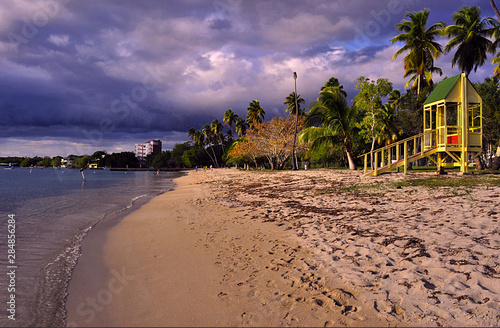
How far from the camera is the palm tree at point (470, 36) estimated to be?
2495cm

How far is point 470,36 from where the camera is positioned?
24594mm

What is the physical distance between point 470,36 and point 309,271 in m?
31.3

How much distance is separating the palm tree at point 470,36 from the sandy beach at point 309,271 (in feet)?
82.7

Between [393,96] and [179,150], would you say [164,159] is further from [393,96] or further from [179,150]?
[393,96]

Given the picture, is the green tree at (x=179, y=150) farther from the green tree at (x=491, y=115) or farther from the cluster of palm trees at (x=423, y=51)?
the green tree at (x=491, y=115)

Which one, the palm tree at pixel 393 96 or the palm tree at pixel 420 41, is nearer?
the palm tree at pixel 420 41

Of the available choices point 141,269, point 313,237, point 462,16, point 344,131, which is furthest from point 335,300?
point 462,16

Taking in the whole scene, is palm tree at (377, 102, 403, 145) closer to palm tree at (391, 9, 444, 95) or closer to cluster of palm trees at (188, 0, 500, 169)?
cluster of palm trees at (188, 0, 500, 169)

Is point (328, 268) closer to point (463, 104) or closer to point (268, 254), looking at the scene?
point (268, 254)

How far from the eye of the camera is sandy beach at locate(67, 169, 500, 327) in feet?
10.6

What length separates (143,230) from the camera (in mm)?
8414

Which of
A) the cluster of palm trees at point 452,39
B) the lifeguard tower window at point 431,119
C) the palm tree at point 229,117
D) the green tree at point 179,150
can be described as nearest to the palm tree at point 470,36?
the cluster of palm trees at point 452,39

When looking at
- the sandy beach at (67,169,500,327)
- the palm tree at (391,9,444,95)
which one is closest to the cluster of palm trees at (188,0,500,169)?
the palm tree at (391,9,444,95)

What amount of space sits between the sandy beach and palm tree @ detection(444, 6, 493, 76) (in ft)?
82.7
